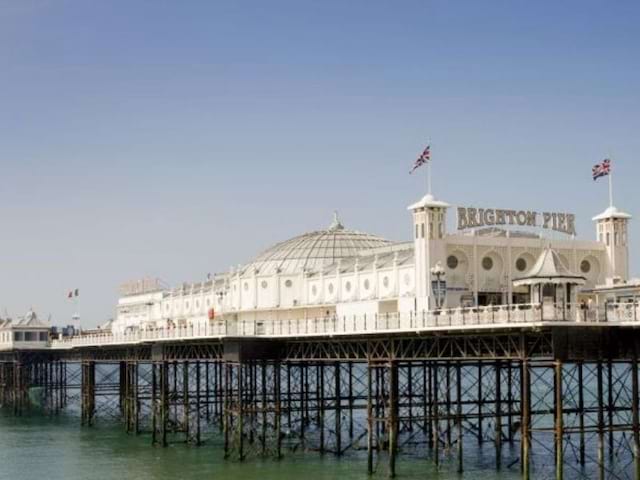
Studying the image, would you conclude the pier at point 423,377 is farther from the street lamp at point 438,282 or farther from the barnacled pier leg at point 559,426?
the street lamp at point 438,282

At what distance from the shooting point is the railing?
171 feet

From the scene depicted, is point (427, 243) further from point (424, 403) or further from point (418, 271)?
point (424, 403)

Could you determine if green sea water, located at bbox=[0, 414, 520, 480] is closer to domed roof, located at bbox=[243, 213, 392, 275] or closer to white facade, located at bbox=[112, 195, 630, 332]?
white facade, located at bbox=[112, 195, 630, 332]

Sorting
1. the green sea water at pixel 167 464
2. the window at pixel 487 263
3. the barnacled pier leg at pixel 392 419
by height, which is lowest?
the green sea water at pixel 167 464

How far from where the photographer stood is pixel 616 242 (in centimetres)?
7019

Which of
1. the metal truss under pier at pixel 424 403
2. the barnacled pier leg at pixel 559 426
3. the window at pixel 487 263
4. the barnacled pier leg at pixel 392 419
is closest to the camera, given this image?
the barnacled pier leg at pixel 559 426

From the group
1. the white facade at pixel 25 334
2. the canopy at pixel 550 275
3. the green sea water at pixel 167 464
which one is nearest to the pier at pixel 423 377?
the green sea water at pixel 167 464

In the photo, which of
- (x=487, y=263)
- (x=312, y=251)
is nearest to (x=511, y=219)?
(x=487, y=263)

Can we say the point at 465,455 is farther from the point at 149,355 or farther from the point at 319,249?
the point at 149,355

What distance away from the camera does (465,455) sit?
240 ft

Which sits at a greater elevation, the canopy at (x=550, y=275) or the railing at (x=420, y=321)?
the canopy at (x=550, y=275)

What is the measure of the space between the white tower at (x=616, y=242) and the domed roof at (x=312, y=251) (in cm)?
2411

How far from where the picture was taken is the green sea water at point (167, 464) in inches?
2579

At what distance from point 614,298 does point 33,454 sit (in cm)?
4239
